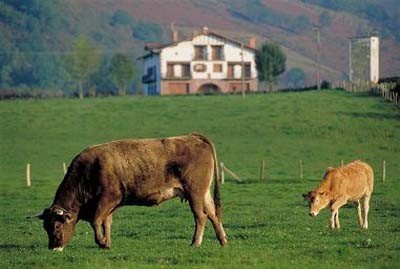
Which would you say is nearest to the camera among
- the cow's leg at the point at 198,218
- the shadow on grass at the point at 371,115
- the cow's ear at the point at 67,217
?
the cow's leg at the point at 198,218

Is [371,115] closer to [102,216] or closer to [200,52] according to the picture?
[200,52]

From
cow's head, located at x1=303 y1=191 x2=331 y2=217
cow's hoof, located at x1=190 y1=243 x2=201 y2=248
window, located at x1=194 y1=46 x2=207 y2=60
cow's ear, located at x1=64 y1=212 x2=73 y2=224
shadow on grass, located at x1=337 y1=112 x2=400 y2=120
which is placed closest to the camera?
cow's hoof, located at x1=190 y1=243 x2=201 y2=248

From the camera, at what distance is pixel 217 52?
468 feet

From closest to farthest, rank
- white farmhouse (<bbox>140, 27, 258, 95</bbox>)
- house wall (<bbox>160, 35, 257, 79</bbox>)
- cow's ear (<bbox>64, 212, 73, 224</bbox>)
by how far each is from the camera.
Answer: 1. cow's ear (<bbox>64, 212, 73, 224</bbox>)
2. white farmhouse (<bbox>140, 27, 258, 95</bbox>)
3. house wall (<bbox>160, 35, 257, 79</bbox>)

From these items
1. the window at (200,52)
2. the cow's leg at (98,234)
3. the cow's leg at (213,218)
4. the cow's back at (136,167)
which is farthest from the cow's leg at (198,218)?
the window at (200,52)

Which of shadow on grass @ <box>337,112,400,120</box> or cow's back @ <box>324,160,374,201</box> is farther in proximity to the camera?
shadow on grass @ <box>337,112,400,120</box>

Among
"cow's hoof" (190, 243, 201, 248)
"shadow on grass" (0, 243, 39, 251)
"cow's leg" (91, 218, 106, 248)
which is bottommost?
"shadow on grass" (0, 243, 39, 251)

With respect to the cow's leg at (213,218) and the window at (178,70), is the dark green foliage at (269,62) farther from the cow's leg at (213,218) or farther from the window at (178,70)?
the cow's leg at (213,218)

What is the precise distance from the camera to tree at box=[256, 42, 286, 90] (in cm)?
14562

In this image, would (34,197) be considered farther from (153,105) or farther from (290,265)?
(153,105)

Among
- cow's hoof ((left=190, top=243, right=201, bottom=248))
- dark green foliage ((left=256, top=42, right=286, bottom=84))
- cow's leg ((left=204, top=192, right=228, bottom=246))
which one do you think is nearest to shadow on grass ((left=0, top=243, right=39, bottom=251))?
cow's hoof ((left=190, top=243, right=201, bottom=248))

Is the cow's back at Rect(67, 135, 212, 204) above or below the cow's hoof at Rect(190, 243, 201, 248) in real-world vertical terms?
above

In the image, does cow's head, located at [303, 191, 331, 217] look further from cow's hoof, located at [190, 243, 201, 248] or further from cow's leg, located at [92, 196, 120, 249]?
cow's leg, located at [92, 196, 120, 249]

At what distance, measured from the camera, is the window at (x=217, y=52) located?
467 ft
